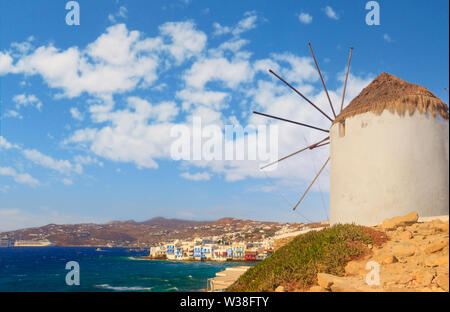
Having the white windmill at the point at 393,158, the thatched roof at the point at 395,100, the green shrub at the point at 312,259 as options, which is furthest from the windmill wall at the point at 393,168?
the green shrub at the point at 312,259

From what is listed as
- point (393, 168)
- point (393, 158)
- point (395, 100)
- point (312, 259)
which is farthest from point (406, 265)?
point (395, 100)

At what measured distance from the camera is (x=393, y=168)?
38.2 feet

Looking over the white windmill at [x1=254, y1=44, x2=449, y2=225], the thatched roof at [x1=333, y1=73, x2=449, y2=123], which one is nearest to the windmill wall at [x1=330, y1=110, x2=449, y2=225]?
the white windmill at [x1=254, y1=44, x2=449, y2=225]

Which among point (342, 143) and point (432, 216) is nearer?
point (432, 216)

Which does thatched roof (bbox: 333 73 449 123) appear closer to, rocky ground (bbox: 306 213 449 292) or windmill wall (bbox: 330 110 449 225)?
windmill wall (bbox: 330 110 449 225)

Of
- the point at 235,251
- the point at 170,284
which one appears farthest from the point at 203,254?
the point at 170,284

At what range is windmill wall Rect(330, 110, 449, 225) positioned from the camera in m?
11.3

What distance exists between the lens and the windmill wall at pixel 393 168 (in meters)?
11.3

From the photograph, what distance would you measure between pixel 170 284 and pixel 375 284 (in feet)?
182

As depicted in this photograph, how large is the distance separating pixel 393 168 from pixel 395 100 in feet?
8.46

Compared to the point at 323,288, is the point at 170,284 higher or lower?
lower

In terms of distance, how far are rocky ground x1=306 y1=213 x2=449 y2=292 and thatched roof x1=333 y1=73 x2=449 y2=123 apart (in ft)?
13.5
